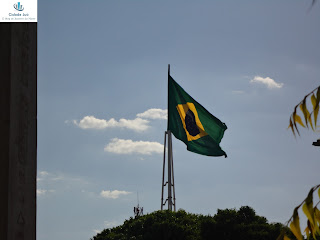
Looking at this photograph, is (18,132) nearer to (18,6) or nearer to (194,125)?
(18,6)

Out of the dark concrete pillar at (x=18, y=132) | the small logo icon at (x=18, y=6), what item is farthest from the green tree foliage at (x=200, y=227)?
the dark concrete pillar at (x=18, y=132)

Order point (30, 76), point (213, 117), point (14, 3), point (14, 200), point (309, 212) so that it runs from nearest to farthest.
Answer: point (309, 212), point (14, 200), point (30, 76), point (14, 3), point (213, 117)

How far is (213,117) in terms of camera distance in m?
19.9

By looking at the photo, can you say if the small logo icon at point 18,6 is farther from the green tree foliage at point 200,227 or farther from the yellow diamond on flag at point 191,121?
the yellow diamond on flag at point 191,121

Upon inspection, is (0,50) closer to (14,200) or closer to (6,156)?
(6,156)

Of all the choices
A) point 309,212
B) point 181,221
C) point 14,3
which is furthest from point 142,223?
point 309,212

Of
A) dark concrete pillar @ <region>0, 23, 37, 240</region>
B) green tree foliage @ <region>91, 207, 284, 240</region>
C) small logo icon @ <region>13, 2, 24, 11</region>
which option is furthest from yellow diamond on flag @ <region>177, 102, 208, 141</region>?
dark concrete pillar @ <region>0, 23, 37, 240</region>

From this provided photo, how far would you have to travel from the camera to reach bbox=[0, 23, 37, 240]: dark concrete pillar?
3.21 metres

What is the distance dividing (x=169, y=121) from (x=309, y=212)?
17860 mm

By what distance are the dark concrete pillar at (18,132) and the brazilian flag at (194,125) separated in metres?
16.1

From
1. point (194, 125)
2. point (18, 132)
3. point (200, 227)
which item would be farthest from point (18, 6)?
point (194, 125)

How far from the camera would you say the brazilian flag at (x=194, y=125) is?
19547 mm

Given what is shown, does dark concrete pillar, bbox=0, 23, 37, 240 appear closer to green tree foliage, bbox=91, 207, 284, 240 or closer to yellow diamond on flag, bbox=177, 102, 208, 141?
green tree foliage, bbox=91, 207, 284, 240

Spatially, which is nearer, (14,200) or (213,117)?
(14,200)
